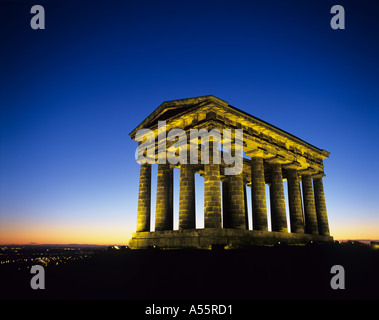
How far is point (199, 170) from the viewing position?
39.2 metres

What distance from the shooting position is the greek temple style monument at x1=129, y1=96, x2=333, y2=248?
24984 millimetres

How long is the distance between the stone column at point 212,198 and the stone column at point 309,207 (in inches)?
766

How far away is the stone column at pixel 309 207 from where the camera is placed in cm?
3662

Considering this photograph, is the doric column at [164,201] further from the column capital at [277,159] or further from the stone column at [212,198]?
the column capital at [277,159]

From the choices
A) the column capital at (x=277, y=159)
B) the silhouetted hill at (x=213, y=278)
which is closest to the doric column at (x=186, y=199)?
the silhouetted hill at (x=213, y=278)

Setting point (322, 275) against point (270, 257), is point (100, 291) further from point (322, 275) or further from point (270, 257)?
point (322, 275)

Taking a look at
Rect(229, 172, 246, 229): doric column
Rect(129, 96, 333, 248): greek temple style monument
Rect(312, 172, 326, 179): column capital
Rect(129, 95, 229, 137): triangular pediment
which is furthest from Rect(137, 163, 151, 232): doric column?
A: Rect(312, 172, 326, 179): column capital

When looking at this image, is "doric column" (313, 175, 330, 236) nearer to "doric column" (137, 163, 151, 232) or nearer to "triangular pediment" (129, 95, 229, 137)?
"triangular pediment" (129, 95, 229, 137)
